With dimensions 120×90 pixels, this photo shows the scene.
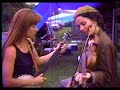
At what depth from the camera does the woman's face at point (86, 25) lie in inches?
258

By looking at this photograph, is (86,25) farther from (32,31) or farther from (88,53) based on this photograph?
(32,31)

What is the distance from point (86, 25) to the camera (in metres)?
6.56

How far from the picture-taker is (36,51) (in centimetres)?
654

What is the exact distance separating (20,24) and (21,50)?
35 cm

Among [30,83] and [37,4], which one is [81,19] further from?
[30,83]

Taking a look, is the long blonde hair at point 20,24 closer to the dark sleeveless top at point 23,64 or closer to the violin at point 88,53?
the dark sleeveless top at point 23,64

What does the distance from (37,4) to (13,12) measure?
34 centimetres

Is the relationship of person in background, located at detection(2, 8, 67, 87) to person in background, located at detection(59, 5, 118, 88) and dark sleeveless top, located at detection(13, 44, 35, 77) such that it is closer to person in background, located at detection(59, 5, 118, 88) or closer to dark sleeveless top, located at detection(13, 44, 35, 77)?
dark sleeveless top, located at detection(13, 44, 35, 77)

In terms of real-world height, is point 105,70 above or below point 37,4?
below

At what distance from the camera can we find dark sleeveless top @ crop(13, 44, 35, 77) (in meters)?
6.48

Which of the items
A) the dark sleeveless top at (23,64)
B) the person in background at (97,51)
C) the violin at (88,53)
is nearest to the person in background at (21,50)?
the dark sleeveless top at (23,64)

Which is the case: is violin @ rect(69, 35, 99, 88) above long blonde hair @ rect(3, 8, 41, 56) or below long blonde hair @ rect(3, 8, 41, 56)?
below

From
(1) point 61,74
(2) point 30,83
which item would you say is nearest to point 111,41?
(1) point 61,74

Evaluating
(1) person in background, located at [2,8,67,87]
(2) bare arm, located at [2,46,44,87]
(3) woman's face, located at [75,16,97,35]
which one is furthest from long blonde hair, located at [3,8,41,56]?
(3) woman's face, located at [75,16,97,35]
